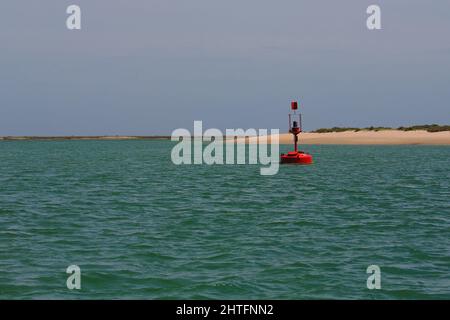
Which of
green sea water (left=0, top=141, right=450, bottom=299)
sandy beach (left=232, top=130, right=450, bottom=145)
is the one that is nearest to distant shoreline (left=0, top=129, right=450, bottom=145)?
sandy beach (left=232, top=130, right=450, bottom=145)

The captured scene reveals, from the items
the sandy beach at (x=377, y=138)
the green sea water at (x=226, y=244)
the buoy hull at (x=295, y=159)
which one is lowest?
the green sea water at (x=226, y=244)

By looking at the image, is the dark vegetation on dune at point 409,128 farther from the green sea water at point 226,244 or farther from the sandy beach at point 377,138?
the green sea water at point 226,244

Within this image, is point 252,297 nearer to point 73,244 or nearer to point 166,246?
point 166,246

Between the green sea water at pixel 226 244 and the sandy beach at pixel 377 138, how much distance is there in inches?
3772

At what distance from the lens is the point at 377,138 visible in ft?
455

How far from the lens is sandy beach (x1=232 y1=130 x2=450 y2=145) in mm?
124875

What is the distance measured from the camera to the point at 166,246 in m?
17.9

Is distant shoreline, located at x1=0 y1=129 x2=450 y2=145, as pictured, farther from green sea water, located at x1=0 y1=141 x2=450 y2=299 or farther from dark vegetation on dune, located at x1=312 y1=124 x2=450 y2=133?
green sea water, located at x1=0 y1=141 x2=450 y2=299

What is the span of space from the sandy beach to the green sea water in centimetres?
9580

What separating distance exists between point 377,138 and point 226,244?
416 ft

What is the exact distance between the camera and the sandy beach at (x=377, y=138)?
410 ft

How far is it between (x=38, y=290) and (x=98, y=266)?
2311mm

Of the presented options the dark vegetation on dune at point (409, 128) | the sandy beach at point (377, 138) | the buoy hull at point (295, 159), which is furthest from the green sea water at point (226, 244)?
the dark vegetation on dune at point (409, 128)
